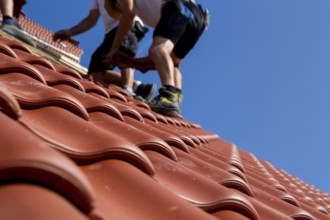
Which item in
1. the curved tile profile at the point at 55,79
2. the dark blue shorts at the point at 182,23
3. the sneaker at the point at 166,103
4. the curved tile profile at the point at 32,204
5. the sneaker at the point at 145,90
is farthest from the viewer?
the sneaker at the point at 145,90

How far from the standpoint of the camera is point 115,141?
3.37ft

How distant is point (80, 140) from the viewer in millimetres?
997

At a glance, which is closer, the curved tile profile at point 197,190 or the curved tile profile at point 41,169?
the curved tile profile at point 41,169

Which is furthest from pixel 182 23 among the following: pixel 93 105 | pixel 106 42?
pixel 93 105

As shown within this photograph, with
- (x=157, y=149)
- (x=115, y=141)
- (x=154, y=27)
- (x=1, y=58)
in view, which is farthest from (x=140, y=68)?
(x=115, y=141)

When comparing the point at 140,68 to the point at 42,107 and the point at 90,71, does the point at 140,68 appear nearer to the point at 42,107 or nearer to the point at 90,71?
the point at 90,71

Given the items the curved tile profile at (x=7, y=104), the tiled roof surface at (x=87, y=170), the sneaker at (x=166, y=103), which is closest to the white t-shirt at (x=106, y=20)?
the sneaker at (x=166, y=103)

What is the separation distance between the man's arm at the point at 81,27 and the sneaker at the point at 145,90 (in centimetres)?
86

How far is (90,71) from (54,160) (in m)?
3.89

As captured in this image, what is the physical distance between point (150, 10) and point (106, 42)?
2.96 ft

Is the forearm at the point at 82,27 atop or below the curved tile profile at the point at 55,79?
atop

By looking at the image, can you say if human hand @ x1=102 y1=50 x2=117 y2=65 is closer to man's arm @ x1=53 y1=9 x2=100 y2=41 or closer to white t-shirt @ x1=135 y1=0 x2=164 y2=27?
white t-shirt @ x1=135 y1=0 x2=164 y2=27

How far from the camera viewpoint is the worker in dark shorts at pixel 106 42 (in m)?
4.32

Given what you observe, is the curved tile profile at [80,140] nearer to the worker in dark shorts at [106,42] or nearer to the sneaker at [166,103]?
the sneaker at [166,103]
